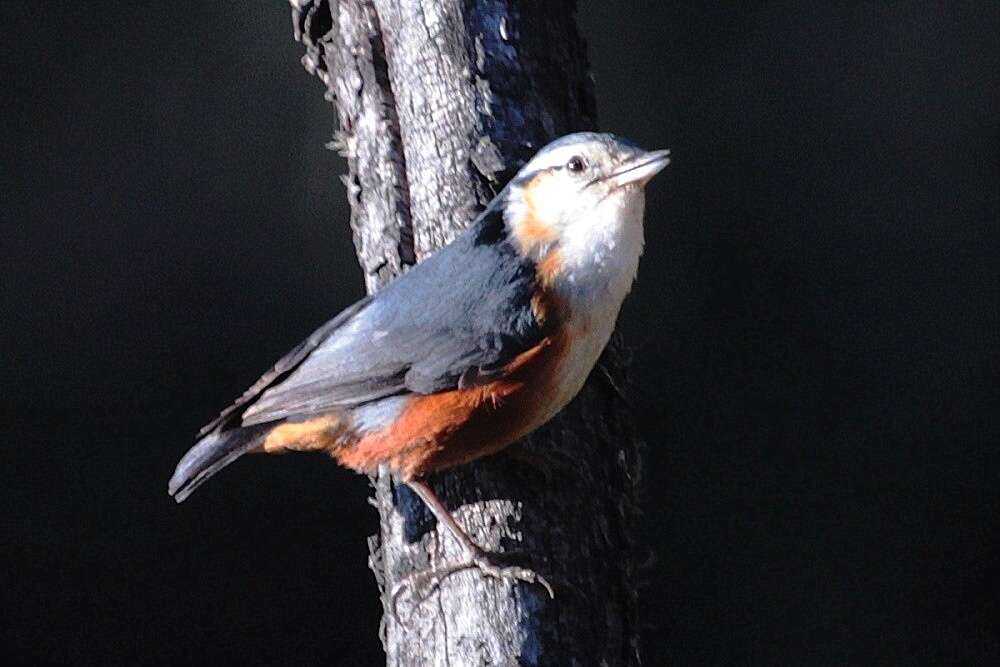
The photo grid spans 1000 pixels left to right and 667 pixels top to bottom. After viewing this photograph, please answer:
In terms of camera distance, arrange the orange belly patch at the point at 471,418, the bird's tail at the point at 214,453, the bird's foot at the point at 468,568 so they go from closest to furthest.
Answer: the bird's foot at the point at 468,568, the orange belly patch at the point at 471,418, the bird's tail at the point at 214,453

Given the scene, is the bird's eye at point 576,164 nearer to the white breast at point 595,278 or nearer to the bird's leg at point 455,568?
the white breast at point 595,278

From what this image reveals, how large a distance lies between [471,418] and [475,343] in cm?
13

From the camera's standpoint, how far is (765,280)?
4.74 m

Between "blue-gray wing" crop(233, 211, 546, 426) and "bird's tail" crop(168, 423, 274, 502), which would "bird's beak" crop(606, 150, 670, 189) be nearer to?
"blue-gray wing" crop(233, 211, 546, 426)

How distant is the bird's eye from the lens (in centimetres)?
301

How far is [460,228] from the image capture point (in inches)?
128

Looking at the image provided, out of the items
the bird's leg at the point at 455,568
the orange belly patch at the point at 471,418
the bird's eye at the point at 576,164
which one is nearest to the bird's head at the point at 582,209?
the bird's eye at the point at 576,164

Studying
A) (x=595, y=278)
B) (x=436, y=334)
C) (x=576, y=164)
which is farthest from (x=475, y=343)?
(x=576, y=164)

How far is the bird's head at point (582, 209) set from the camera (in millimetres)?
3002

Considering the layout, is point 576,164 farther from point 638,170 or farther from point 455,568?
point 455,568

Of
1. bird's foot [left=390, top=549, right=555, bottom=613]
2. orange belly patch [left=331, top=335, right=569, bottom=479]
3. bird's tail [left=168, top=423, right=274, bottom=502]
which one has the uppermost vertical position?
bird's tail [left=168, top=423, right=274, bottom=502]

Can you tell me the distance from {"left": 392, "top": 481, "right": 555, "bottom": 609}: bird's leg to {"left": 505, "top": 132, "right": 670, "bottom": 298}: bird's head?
17.7 inches

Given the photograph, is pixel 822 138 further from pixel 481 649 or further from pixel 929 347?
pixel 481 649

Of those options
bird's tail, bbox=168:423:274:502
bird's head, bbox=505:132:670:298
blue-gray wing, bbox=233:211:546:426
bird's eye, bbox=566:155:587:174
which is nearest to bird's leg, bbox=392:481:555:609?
blue-gray wing, bbox=233:211:546:426
